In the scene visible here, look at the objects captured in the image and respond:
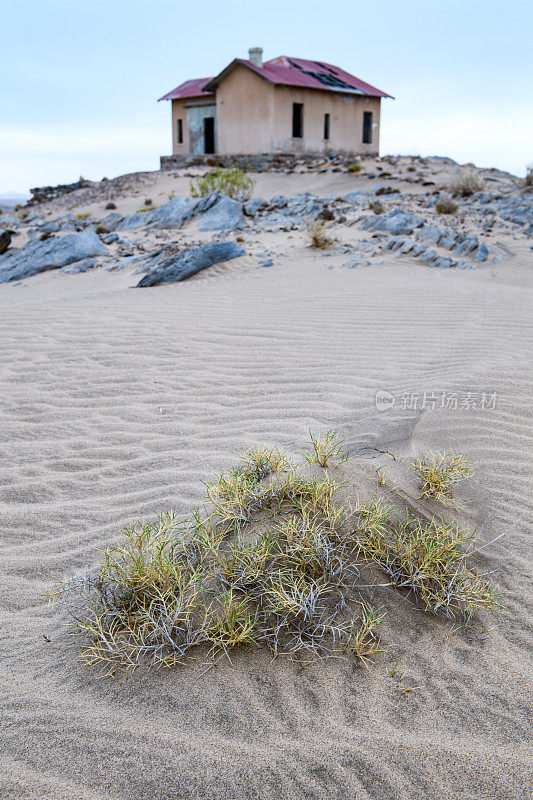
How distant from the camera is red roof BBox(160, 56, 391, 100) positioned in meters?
23.0

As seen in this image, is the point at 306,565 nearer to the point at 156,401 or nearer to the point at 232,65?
the point at 156,401

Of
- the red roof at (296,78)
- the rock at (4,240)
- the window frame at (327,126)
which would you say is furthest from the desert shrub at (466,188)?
the rock at (4,240)

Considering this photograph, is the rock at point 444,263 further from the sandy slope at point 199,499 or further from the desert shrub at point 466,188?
the desert shrub at point 466,188

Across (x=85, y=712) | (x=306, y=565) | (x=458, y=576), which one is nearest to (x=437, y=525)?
(x=458, y=576)

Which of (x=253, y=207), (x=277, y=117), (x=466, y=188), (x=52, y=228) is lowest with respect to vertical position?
(x=52, y=228)

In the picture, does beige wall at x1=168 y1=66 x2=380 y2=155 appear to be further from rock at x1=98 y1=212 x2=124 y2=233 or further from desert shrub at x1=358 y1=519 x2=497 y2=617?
desert shrub at x1=358 y1=519 x2=497 y2=617

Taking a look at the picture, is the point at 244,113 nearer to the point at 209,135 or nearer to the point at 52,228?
the point at 209,135

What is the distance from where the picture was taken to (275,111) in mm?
22672

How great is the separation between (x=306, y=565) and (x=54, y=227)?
15.8 m

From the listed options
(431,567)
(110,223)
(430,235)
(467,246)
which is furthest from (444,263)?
(110,223)

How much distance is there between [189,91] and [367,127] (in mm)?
8184

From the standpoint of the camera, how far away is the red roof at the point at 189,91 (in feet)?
85.1

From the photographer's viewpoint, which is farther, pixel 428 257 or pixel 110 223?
pixel 110 223

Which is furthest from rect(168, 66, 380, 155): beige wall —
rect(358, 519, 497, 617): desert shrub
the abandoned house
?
rect(358, 519, 497, 617): desert shrub
